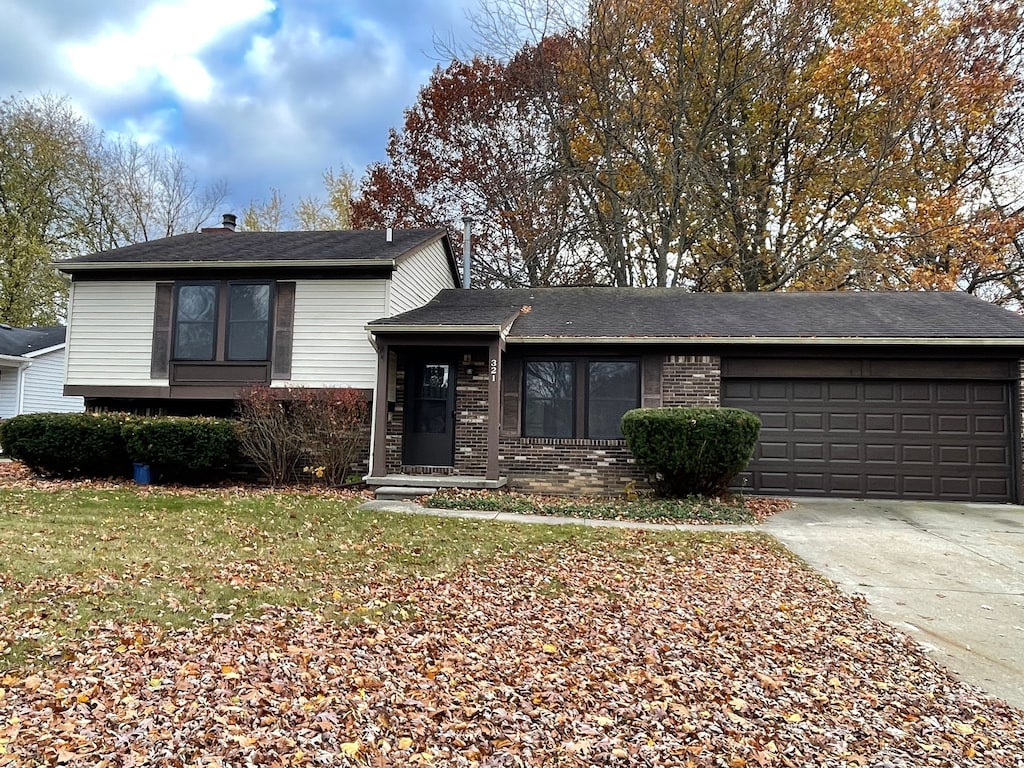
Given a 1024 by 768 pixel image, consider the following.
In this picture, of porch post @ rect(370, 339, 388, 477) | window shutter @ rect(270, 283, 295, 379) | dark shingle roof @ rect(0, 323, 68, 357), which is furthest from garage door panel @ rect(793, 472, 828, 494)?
dark shingle roof @ rect(0, 323, 68, 357)

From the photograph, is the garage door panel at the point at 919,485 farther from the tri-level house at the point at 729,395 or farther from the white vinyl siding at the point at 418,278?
the white vinyl siding at the point at 418,278

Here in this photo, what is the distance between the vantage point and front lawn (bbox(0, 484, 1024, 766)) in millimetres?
2604

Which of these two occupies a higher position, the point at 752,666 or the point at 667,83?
the point at 667,83

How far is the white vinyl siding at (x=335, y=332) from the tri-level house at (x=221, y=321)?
0.06 feet

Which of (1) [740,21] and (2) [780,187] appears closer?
(1) [740,21]

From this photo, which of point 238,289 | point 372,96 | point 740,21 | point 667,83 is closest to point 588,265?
point 667,83

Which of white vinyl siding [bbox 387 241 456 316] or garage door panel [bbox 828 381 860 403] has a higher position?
white vinyl siding [bbox 387 241 456 316]

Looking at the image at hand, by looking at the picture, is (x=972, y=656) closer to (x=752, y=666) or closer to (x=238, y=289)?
(x=752, y=666)

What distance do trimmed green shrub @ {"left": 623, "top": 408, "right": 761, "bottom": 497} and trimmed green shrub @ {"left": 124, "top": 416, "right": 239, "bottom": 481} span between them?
256 inches

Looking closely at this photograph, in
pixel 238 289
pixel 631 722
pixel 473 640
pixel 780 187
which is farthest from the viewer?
pixel 780 187

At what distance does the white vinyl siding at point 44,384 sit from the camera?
58.6ft

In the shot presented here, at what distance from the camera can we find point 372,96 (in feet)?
67.7

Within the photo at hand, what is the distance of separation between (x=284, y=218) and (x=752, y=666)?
2661 cm

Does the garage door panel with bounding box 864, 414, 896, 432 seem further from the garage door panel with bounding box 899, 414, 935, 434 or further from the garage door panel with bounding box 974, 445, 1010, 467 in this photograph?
the garage door panel with bounding box 974, 445, 1010, 467
